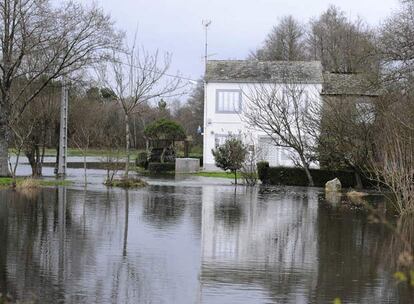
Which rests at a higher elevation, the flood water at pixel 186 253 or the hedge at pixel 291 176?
the hedge at pixel 291 176

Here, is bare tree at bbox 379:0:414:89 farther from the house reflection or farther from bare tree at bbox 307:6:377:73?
bare tree at bbox 307:6:377:73

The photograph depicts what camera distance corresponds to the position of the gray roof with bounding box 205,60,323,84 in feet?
138

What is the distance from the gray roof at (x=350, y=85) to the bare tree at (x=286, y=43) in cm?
1945

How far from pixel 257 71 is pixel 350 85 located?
10.7m

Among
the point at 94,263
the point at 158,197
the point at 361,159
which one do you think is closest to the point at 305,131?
the point at 361,159

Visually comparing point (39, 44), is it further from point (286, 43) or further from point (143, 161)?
point (286, 43)

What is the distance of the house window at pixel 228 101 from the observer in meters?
43.3

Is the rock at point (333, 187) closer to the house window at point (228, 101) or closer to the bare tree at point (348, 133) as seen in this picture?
the bare tree at point (348, 133)

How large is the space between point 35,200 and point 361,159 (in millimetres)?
15332

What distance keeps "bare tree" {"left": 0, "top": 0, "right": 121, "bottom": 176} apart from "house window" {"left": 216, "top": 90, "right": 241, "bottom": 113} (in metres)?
15.4

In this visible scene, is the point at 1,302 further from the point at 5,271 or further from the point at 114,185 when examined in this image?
the point at 114,185

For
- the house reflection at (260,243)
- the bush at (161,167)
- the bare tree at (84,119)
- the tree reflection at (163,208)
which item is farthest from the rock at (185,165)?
the house reflection at (260,243)

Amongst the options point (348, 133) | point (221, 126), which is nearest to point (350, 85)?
point (348, 133)

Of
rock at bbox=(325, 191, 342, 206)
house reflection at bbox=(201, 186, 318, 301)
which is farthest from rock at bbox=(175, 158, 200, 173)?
house reflection at bbox=(201, 186, 318, 301)
